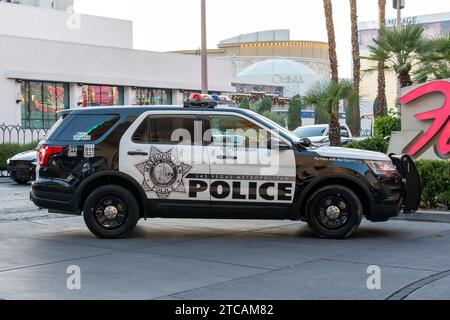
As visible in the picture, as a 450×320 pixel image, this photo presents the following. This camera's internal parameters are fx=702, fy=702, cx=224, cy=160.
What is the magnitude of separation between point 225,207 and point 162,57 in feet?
108

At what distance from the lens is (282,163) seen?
10.1 m

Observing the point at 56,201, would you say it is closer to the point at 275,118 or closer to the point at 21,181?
the point at 21,181

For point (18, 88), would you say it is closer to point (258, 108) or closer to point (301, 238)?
point (258, 108)

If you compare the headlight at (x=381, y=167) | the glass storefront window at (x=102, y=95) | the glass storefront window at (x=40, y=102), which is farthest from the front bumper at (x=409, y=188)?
the glass storefront window at (x=102, y=95)

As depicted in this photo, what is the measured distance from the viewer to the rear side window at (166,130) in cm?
1027

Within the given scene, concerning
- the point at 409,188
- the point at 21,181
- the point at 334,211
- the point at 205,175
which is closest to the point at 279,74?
the point at 21,181

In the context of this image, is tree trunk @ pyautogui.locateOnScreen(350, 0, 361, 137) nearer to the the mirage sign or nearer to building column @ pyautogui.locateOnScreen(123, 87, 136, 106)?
the the mirage sign

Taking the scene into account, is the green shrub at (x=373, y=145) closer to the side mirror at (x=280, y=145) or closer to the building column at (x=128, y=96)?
the side mirror at (x=280, y=145)

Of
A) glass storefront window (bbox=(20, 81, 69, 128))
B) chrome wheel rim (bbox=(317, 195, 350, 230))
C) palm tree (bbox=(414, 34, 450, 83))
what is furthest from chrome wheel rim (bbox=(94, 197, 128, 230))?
glass storefront window (bbox=(20, 81, 69, 128))

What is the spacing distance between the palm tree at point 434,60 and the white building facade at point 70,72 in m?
21.7

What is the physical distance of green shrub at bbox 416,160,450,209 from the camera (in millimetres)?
12758

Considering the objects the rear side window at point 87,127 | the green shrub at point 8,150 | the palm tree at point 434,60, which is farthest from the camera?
the green shrub at point 8,150

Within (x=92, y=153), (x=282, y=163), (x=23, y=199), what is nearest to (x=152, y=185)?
(x=92, y=153)

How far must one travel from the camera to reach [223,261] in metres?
8.62
